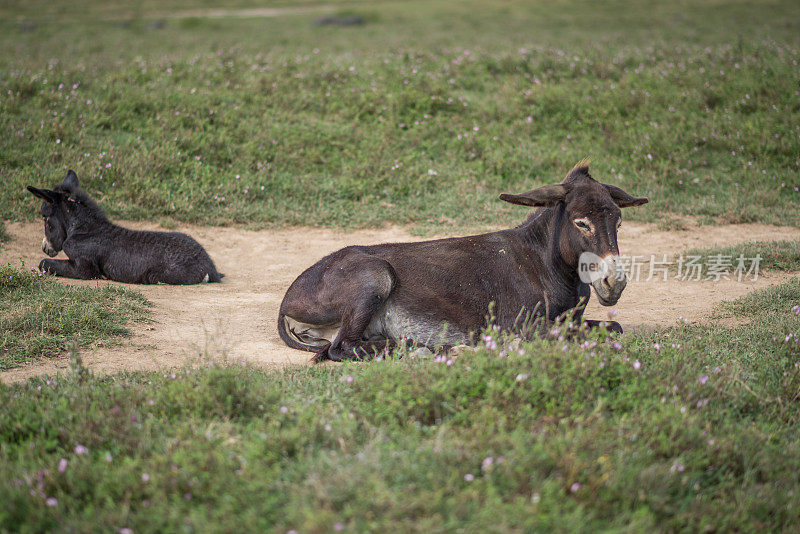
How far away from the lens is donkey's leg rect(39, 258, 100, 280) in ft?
29.7

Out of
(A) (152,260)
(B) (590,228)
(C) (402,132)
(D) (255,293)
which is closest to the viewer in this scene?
(B) (590,228)

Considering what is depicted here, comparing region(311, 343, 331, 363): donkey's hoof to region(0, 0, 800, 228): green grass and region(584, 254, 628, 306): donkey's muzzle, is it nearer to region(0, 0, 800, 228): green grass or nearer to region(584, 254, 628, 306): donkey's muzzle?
region(584, 254, 628, 306): donkey's muzzle

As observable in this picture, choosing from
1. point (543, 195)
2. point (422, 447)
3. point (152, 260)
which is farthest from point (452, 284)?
point (152, 260)

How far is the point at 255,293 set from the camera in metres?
8.78

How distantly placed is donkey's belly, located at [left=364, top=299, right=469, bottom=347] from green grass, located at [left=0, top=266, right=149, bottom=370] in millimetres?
2656

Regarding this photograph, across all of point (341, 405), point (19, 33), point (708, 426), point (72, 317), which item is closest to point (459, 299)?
point (341, 405)

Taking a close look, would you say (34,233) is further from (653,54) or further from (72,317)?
(653,54)

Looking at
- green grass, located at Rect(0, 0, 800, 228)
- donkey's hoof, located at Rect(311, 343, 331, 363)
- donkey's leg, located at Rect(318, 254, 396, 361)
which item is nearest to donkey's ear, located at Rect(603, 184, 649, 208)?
donkey's leg, located at Rect(318, 254, 396, 361)

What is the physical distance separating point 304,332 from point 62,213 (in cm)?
464

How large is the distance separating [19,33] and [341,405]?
32965 millimetres

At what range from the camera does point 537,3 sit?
43.4 metres

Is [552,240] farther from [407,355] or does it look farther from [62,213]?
[62,213]

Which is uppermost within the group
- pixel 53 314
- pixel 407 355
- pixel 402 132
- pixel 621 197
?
pixel 402 132

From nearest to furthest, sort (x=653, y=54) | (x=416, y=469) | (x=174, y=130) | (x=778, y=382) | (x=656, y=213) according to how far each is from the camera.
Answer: (x=416, y=469)
(x=778, y=382)
(x=656, y=213)
(x=174, y=130)
(x=653, y=54)
